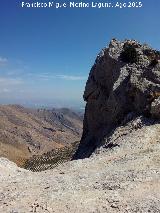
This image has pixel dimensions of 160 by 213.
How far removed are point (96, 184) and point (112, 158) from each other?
7.34 metres

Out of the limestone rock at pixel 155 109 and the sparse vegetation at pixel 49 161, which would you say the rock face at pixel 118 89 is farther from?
the sparse vegetation at pixel 49 161

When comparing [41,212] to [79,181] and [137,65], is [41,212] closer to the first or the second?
[79,181]

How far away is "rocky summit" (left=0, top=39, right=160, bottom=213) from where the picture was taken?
835 inches

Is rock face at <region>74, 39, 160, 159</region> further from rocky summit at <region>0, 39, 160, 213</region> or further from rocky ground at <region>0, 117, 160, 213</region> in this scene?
rocky ground at <region>0, 117, 160, 213</region>

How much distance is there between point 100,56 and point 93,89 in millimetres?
4813

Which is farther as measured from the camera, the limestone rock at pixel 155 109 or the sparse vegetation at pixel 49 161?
the sparse vegetation at pixel 49 161

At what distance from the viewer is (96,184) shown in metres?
23.8

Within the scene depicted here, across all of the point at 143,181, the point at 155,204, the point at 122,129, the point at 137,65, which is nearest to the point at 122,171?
the point at 143,181

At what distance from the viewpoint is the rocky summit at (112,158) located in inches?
835

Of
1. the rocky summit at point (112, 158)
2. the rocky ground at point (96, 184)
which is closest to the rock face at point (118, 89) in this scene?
the rocky summit at point (112, 158)

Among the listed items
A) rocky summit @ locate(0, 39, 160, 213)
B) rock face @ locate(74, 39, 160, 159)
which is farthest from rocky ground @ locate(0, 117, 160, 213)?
rock face @ locate(74, 39, 160, 159)

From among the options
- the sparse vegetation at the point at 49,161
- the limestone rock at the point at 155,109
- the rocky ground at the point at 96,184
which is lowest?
the sparse vegetation at the point at 49,161

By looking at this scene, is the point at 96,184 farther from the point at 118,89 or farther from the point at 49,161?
the point at 49,161

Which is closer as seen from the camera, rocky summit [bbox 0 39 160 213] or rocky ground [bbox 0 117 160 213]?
rocky ground [bbox 0 117 160 213]
